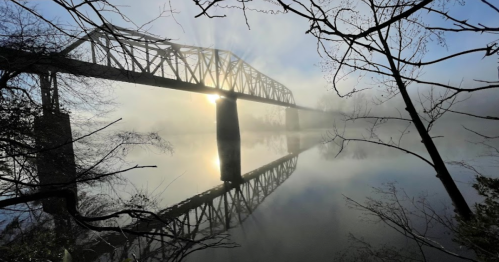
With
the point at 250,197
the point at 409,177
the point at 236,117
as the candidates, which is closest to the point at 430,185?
the point at 409,177

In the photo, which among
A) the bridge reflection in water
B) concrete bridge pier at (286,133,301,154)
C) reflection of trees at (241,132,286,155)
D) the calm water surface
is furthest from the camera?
reflection of trees at (241,132,286,155)

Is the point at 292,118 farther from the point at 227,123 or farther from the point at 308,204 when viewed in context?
the point at 308,204

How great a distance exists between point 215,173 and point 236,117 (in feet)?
63.5

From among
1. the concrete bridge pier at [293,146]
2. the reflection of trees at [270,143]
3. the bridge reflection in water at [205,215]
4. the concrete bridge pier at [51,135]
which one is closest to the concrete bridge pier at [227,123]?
the reflection of trees at [270,143]

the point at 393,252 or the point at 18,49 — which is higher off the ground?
the point at 18,49

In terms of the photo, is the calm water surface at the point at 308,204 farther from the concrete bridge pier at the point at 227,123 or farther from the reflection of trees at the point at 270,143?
the reflection of trees at the point at 270,143

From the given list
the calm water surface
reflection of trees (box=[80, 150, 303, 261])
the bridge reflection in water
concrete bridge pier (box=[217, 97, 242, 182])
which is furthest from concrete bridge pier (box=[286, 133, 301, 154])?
reflection of trees (box=[80, 150, 303, 261])

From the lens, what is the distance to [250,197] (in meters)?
14.2

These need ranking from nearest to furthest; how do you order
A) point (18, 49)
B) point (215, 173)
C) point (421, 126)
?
point (421, 126), point (18, 49), point (215, 173)

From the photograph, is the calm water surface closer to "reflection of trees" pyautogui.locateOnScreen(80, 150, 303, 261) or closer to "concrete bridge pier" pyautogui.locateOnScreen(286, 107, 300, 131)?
"reflection of trees" pyautogui.locateOnScreen(80, 150, 303, 261)

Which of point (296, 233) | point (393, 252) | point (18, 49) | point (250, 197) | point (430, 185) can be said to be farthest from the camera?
point (250, 197)

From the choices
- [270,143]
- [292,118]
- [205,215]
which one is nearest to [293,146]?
[270,143]

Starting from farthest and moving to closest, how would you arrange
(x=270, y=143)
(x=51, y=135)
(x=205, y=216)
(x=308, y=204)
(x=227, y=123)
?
(x=270, y=143), (x=227, y=123), (x=308, y=204), (x=205, y=216), (x=51, y=135)

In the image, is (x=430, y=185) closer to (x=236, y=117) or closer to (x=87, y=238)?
(x=87, y=238)
